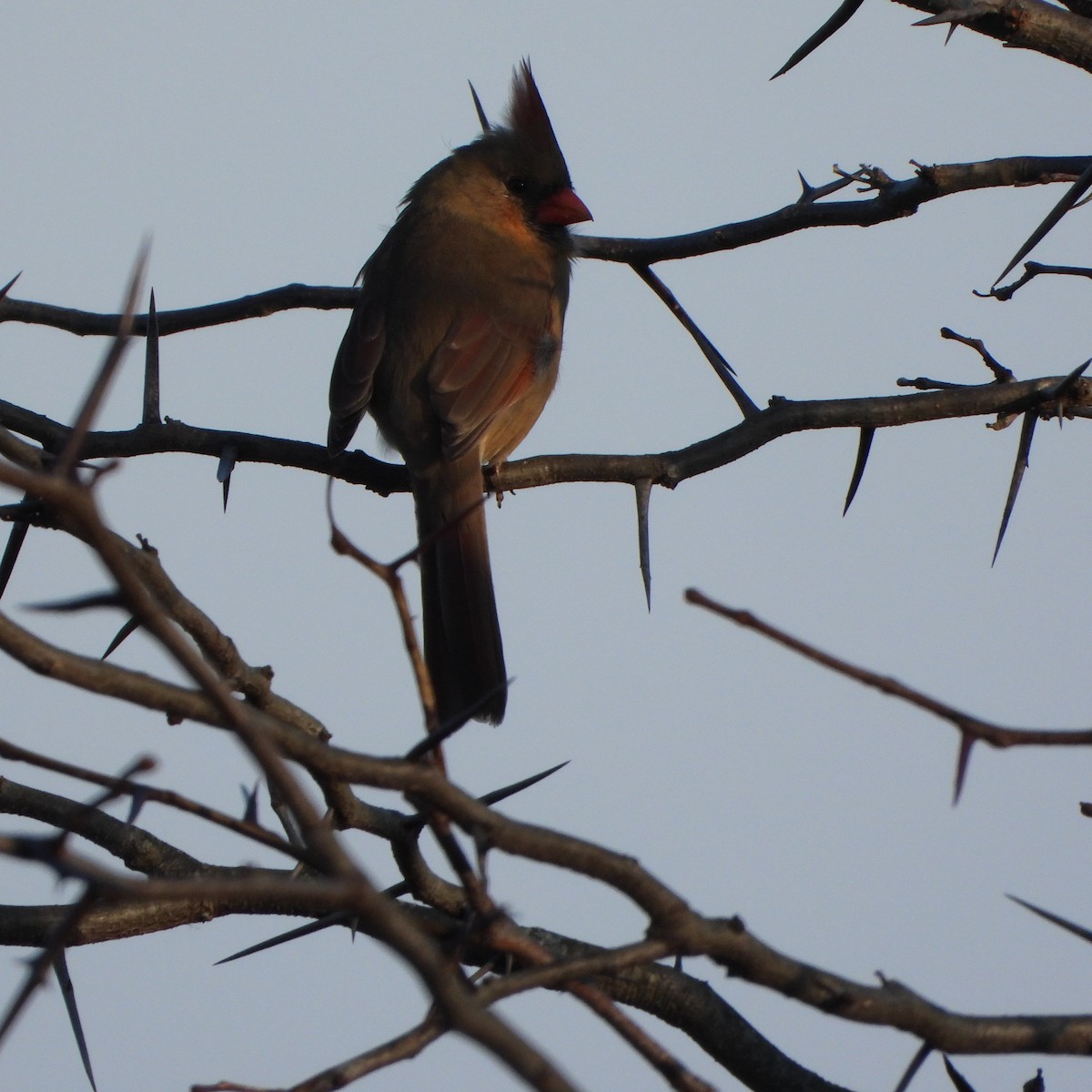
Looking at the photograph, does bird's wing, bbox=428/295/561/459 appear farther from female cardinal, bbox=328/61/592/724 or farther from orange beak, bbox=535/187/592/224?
orange beak, bbox=535/187/592/224

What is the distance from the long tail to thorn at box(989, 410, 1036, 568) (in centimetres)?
195

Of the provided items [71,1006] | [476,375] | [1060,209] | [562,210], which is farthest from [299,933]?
[562,210]

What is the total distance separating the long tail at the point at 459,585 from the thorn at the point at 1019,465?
1.95 meters

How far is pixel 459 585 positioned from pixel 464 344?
94cm

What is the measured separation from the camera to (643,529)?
10.3 ft

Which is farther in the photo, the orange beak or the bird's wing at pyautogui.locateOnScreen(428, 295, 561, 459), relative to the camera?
the orange beak

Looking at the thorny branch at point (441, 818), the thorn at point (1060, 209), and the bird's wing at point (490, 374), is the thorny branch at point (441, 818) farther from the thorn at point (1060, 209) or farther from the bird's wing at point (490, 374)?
the bird's wing at point (490, 374)

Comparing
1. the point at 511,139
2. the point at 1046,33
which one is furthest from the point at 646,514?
the point at 511,139

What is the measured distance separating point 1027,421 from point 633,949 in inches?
75.6

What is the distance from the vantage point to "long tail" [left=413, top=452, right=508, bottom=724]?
4.67m

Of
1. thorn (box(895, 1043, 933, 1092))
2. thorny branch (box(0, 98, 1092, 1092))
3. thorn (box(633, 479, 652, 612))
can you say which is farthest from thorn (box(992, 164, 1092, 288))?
thorn (box(895, 1043, 933, 1092))

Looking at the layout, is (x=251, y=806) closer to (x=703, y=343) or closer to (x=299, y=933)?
(x=299, y=933)

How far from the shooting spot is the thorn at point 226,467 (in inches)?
133

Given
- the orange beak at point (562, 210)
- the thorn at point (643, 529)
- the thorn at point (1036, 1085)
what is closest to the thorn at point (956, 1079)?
the thorn at point (1036, 1085)
